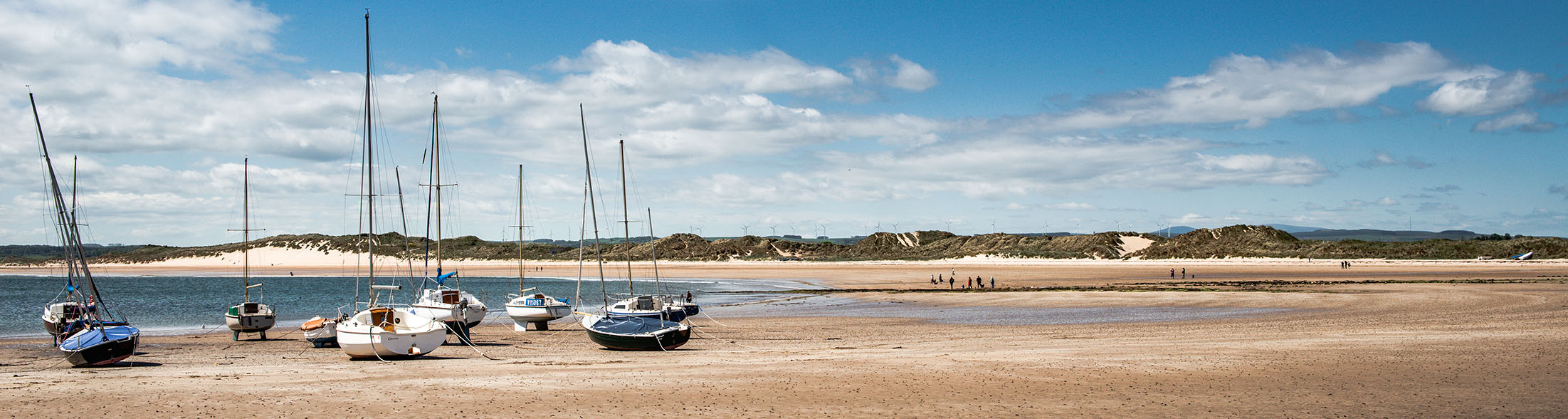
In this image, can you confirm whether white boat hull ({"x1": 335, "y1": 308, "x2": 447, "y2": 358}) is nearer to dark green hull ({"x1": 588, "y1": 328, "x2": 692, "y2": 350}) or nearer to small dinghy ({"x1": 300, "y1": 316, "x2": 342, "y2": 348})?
small dinghy ({"x1": 300, "y1": 316, "x2": 342, "y2": 348})

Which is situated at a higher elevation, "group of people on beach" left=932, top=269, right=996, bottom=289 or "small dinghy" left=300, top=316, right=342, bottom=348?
"small dinghy" left=300, top=316, right=342, bottom=348

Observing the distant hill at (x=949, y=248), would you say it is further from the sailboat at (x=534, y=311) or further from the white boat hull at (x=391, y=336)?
the white boat hull at (x=391, y=336)

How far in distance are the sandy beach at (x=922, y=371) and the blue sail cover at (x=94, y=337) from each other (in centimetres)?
74

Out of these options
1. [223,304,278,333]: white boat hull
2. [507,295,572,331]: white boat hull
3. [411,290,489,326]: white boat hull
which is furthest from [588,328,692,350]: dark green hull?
[223,304,278,333]: white boat hull

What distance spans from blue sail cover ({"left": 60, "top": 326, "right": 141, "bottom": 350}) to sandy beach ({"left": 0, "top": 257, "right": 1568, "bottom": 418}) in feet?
2.44

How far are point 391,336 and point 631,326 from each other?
6139 millimetres

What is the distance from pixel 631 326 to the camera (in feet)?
84.3

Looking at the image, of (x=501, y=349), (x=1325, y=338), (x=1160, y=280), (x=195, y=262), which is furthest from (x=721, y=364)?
(x=195, y=262)

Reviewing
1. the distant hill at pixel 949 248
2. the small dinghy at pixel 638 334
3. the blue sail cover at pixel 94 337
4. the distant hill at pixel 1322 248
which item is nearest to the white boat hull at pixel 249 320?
the blue sail cover at pixel 94 337

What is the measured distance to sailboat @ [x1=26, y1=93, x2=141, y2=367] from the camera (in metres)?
21.4

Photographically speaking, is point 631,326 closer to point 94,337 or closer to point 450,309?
point 450,309

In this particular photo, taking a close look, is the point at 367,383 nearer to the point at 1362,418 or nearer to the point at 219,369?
the point at 219,369

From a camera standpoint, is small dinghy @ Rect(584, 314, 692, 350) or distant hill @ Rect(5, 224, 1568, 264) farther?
distant hill @ Rect(5, 224, 1568, 264)

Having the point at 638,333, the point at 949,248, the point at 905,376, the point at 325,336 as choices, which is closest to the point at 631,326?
the point at 638,333
